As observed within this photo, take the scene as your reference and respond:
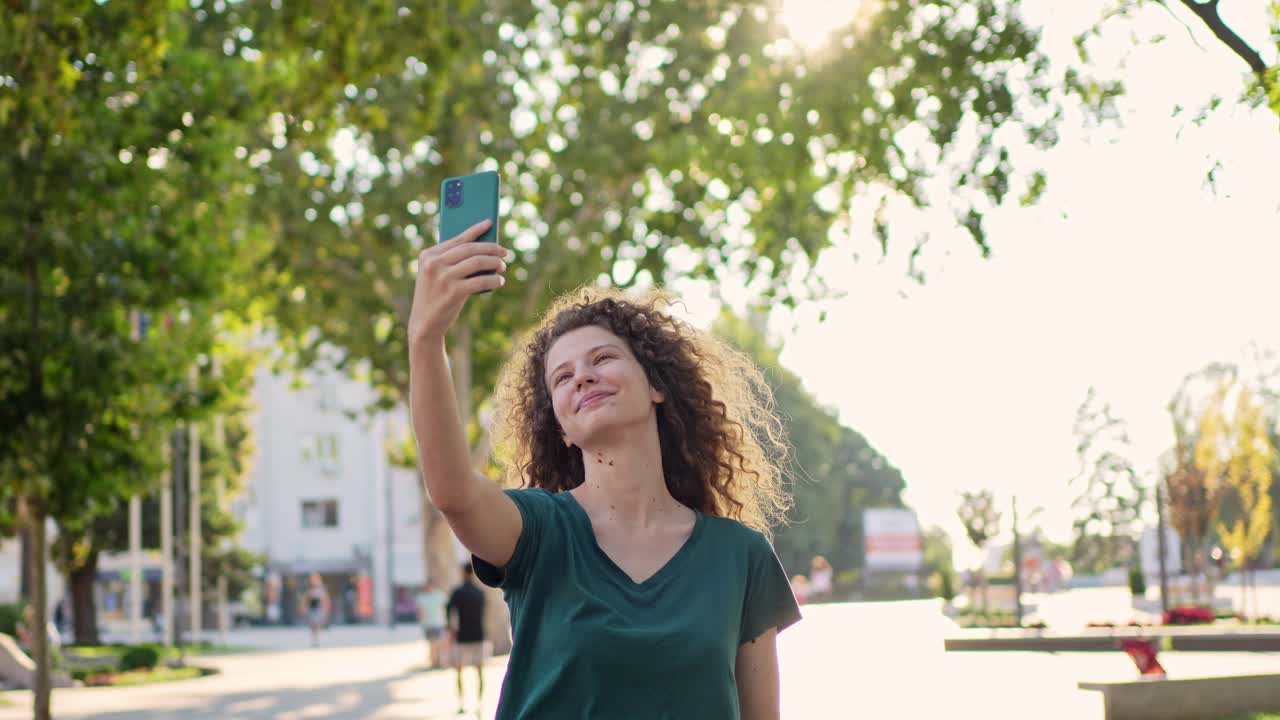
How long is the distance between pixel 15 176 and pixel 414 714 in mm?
7153

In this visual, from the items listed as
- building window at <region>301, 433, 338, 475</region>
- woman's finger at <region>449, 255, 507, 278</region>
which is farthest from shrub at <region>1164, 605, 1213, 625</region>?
building window at <region>301, 433, 338, 475</region>

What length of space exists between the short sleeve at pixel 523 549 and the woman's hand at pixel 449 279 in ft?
1.45

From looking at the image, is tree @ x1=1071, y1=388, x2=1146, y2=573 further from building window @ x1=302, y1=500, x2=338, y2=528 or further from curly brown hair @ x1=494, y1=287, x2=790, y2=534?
curly brown hair @ x1=494, y1=287, x2=790, y2=534

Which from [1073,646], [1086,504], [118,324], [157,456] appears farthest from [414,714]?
[1086,504]

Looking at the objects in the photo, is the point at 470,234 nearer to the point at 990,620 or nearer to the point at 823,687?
the point at 823,687

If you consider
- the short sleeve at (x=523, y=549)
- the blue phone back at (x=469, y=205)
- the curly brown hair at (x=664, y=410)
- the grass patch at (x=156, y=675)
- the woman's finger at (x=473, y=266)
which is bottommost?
the grass patch at (x=156, y=675)

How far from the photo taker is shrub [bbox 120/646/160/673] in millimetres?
29281

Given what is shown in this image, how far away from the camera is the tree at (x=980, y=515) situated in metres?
35.8

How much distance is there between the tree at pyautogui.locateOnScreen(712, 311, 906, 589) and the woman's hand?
221ft

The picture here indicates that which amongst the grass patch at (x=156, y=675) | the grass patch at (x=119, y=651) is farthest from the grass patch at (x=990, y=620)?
the grass patch at (x=119, y=651)

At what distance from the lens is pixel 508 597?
3.10 m

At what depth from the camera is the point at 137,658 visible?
2939 cm

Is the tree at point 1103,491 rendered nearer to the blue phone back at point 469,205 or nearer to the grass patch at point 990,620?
the grass patch at point 990,620

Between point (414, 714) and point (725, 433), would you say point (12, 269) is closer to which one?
point (414, 714)
